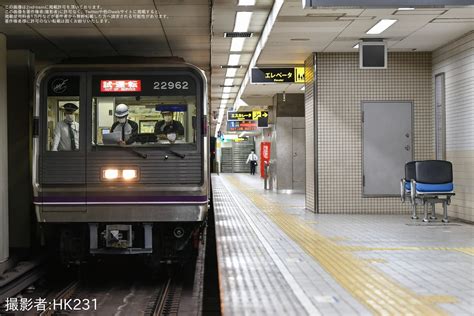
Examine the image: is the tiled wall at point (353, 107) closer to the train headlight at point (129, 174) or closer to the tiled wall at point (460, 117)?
the tiled wall at point (460, 117)

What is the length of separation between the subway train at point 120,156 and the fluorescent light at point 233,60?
951 centimetres

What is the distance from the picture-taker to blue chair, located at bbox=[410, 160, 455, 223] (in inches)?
440

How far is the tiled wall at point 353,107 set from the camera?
13.2 metres

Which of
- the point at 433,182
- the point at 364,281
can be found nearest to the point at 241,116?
the point at 433,182

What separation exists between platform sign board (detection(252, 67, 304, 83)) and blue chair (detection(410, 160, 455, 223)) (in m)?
4.43

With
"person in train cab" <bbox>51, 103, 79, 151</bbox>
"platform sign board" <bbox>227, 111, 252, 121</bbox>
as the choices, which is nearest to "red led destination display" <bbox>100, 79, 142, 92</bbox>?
"person in train cab" <bbox>51, 103, 79, 151</bbox>

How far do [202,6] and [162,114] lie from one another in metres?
2.28

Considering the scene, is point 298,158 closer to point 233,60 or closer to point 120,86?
point 233,60

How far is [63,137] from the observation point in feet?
23.1

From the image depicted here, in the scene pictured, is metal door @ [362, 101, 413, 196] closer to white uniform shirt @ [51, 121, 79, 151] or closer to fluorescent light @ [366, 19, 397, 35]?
fluorescent light @ [366, 19, 397, 35]

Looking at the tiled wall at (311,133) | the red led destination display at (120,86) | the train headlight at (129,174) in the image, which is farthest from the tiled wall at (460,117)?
the train headlight at (129,174)

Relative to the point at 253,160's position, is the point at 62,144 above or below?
above

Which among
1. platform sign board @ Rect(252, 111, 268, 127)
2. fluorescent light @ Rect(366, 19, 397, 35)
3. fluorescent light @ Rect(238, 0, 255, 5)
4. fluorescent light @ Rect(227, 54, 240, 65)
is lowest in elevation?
platform sign board @ Rect(252, 111, 268, 127)

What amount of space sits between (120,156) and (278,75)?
338 inches
